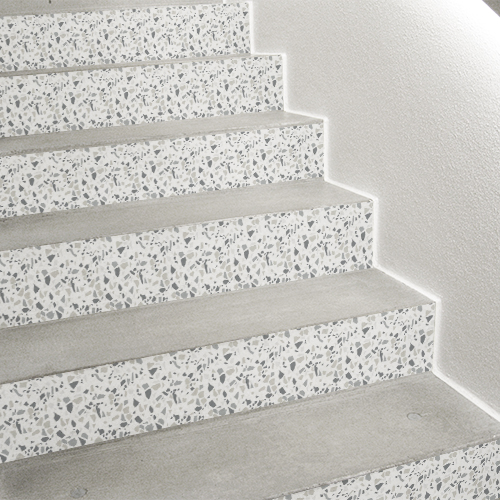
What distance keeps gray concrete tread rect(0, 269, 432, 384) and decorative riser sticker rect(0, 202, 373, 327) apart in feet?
0.13

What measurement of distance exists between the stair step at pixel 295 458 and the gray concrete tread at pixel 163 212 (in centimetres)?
58

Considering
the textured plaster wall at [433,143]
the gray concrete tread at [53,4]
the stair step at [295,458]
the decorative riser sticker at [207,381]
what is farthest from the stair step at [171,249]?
the gray concrete tread at [53,4]

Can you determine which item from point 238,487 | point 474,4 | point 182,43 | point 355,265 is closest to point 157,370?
point 238,487

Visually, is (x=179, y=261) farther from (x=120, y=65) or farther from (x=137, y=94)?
(x=120, y=65)

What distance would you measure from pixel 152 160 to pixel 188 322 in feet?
2.03

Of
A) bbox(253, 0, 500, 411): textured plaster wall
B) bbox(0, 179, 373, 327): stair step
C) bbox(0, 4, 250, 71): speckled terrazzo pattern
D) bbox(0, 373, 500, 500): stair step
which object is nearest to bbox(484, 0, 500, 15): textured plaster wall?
bbox(253, 0, 500, 411): textured plaster wall

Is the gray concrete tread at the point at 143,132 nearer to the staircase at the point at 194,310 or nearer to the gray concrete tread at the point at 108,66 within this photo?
the staircase at the point at 194,310

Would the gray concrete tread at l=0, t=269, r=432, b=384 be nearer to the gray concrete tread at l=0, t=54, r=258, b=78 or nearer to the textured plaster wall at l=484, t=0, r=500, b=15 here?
the textured plaster wall at l=484, t=0, r=500, b=15

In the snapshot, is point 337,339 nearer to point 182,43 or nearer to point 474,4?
point 474,4

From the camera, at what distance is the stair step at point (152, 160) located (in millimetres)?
1993

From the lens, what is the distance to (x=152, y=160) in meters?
2.09

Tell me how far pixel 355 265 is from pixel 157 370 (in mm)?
768

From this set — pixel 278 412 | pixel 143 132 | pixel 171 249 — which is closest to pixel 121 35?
pixel 143 132

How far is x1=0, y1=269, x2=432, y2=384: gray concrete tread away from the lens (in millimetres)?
1562
